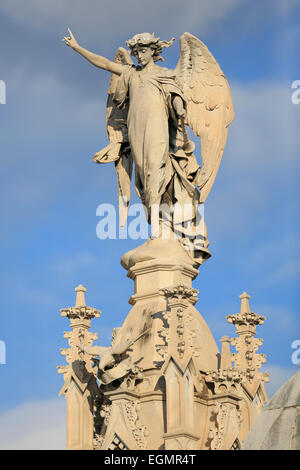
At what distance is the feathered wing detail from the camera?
31.4 meters

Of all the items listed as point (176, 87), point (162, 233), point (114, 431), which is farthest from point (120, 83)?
point (114, 431)

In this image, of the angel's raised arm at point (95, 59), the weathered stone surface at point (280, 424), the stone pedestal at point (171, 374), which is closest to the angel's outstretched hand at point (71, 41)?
the angel's raised arm at point (95, 59)

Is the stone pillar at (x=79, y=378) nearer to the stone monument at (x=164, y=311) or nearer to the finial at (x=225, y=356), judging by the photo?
the stone monument at (x=164, y=311)

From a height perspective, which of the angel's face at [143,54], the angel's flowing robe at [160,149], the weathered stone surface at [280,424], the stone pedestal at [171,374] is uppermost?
the angel's face at [143,54]

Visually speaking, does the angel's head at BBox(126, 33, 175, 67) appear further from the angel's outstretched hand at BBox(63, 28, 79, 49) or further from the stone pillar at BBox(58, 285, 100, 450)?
the stone pillar at BBox(58, 285, 100, 450)

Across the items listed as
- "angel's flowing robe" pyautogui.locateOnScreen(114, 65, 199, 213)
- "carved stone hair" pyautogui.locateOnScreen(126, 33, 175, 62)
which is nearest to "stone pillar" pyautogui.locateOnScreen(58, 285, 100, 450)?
"angel's flowing robe" pyautogui.locateOnScreen(114, 65, 199, 213)

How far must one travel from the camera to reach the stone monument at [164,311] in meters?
28.2

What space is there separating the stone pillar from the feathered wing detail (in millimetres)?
2644

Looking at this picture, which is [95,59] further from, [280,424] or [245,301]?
[280,424]

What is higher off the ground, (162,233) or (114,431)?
(162,233)

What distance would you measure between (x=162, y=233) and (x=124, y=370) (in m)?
3.47

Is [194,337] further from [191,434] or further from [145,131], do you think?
[145,131]

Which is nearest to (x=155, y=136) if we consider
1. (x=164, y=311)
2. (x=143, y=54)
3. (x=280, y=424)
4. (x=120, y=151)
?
(x=120, y=151)
